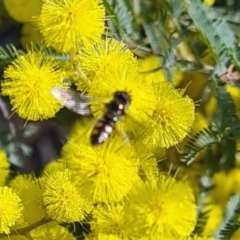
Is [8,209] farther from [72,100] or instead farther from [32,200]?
[72,100]

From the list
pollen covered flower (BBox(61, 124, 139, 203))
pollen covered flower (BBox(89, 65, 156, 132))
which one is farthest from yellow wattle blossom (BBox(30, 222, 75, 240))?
pollen covered flower (BBox(89, 65, 156, 132))

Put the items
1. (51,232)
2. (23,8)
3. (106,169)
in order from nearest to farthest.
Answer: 1. (106,169)
2. (51,232)
3. (23,8)

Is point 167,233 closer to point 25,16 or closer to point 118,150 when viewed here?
point 118,150

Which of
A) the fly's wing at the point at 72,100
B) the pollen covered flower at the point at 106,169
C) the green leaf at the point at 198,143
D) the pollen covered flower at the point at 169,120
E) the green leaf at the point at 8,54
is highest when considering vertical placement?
the green leaf at the point at 8,54

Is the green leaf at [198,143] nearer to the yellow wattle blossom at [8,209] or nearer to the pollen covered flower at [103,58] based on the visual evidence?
the pollen covered flower at [103,58]

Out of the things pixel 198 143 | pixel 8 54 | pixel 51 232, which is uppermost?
pixel 8 54

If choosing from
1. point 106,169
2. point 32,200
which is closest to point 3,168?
point 32,200

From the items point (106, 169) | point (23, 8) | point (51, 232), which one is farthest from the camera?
point (23, 8)

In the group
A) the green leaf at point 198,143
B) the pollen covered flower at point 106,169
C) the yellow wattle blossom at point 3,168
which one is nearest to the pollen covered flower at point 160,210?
the pollen covered flower at point 106,169
